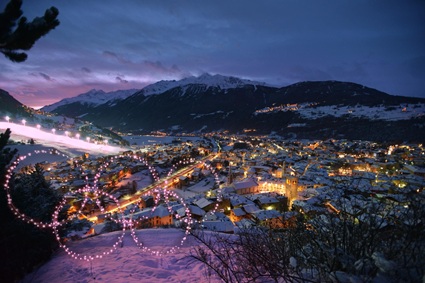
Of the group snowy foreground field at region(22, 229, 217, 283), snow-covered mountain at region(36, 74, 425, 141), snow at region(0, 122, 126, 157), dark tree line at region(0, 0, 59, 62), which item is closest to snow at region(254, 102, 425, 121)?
snow-covered mountain at region(36, 74, 425, 141)

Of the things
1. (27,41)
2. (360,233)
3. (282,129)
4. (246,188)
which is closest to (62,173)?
(246,188)

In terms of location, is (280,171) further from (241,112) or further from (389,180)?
A: (241,112)

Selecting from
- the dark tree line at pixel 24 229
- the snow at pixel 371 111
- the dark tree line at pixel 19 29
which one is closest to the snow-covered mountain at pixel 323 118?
the snow at pixel 371 111

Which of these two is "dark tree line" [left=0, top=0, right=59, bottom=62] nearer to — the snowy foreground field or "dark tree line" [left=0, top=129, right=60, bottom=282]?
"dark tree line" [left=0, top=129, right=60, bottom=282]

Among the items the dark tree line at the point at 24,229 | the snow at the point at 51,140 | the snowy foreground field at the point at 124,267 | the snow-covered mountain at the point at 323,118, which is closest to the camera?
the dark tree line at the point at 24,229

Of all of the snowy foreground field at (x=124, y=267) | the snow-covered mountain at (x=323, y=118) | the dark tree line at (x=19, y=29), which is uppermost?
the snow-covered mountain at (x=323, y=118)

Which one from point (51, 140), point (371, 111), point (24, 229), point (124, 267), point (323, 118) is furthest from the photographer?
point (323, 118)

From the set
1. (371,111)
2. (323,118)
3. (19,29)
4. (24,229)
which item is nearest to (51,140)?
(24,229)

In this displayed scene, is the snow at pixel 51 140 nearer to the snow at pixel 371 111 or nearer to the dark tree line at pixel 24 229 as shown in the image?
the dark tree line at pixel 24 229

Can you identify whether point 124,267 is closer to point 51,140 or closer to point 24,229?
point 24,229
